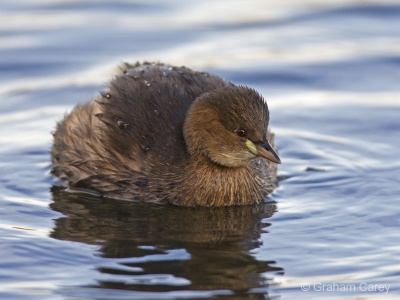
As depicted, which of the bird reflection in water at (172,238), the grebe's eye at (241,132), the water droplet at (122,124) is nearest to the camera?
the bird reflection in water at (172,238)

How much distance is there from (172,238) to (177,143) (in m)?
1.22

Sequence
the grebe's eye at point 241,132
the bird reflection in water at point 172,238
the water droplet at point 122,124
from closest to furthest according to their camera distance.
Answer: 1. the bird reflection in water at point 172,238
2. the grebe's eye at point 241,132
3. the water droplet at point 122,124

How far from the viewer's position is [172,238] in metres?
9.66

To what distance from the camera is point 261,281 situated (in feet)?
28.6

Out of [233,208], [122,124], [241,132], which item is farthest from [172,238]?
[122,124]

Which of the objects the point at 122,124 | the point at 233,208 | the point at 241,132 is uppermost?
the point at 122,124

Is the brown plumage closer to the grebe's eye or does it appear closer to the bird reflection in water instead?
the grebe's eye

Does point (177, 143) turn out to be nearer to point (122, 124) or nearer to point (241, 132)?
point (122, 124)

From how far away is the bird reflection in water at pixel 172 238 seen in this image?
8703mm

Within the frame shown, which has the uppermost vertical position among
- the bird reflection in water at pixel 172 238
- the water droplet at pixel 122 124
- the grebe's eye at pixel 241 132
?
the water droplet at pixel 122 124

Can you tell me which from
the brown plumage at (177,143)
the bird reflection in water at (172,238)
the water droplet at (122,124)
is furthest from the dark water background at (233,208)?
the water droplet at (122,124)

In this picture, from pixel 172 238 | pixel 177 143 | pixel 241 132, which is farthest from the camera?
pixel 177 143

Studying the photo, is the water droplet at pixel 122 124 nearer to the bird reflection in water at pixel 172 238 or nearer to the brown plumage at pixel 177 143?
the brown plumage at pixel 177 143

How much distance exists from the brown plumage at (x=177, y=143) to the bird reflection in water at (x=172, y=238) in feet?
0.54
